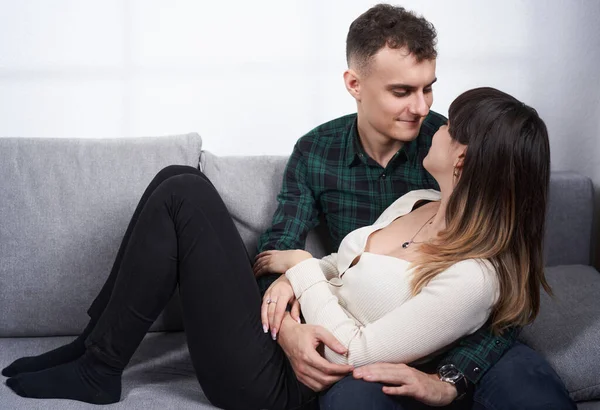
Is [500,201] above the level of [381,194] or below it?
above

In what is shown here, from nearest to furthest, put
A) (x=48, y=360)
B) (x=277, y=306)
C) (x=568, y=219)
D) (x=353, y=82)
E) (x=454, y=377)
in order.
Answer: (x=454, y=377) → (x=277, y=306) → (x=48, y=360) → (x=353, y=82) → (x=568, y=219)

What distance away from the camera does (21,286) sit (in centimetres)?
191

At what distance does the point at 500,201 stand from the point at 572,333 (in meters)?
0.50

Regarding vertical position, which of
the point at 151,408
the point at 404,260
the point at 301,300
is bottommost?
the point at 151,408

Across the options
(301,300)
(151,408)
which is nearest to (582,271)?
(301,300)

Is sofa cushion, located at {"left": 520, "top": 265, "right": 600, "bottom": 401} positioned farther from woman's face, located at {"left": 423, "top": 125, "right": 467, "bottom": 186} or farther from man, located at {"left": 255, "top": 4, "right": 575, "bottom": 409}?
woman's face, located at {"left": 423, "top": 125, "right": 467, "bottom": 186}

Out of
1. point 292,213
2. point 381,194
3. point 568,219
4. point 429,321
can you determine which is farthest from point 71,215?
point 568,219

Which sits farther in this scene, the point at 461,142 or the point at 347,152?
the point at 347,152

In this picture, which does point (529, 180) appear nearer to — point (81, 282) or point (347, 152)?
point (347, 152)

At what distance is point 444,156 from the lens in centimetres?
150

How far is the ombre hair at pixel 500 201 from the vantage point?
4.60ft

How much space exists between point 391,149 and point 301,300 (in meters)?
0.54

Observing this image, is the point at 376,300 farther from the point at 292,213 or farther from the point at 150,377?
the point at 150,377

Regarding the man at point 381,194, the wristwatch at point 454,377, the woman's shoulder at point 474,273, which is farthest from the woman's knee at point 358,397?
the woman's shoulder at point 474,273
